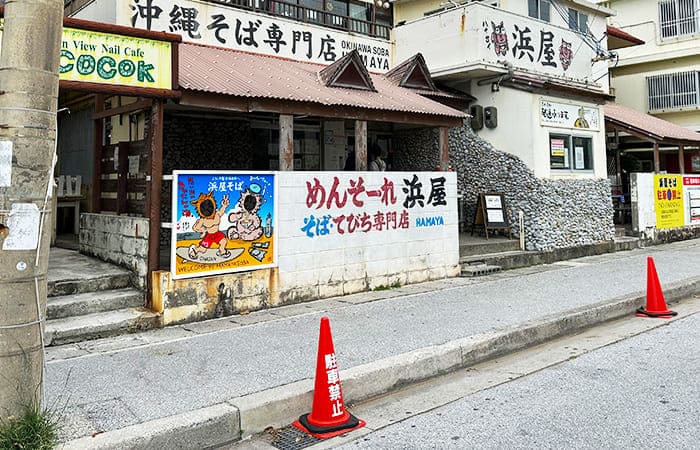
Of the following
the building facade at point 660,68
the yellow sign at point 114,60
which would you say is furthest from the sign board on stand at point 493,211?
the building facade at point 660,68

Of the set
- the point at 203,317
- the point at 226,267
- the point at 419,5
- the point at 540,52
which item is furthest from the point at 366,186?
the point at 419,5

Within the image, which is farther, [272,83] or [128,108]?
[272,83]

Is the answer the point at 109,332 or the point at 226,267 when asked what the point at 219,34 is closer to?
the point at 226,267

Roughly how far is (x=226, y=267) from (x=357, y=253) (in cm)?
238

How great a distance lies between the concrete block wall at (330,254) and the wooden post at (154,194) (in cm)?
26

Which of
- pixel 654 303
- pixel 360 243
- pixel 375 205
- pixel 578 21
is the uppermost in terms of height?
pixel 578 21

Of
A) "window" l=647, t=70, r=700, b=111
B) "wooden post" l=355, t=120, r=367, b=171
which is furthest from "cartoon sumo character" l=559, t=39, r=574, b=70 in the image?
"window" l=647, t=70, r=700, b=111

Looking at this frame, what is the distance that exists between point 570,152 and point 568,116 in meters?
0.89

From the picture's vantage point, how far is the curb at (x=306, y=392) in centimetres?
386

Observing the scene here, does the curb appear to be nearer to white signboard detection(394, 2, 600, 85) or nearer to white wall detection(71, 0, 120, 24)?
white signboard detection(394, 2, 600, 85)

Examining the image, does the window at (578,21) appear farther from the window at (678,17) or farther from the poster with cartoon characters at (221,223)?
the poster with cartoon characters at (221,223)

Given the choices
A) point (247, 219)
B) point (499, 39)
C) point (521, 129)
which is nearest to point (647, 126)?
point (521, 129)

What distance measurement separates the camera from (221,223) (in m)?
7.43

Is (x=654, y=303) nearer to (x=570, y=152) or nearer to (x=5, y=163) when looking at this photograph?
(x=570, y=152)
